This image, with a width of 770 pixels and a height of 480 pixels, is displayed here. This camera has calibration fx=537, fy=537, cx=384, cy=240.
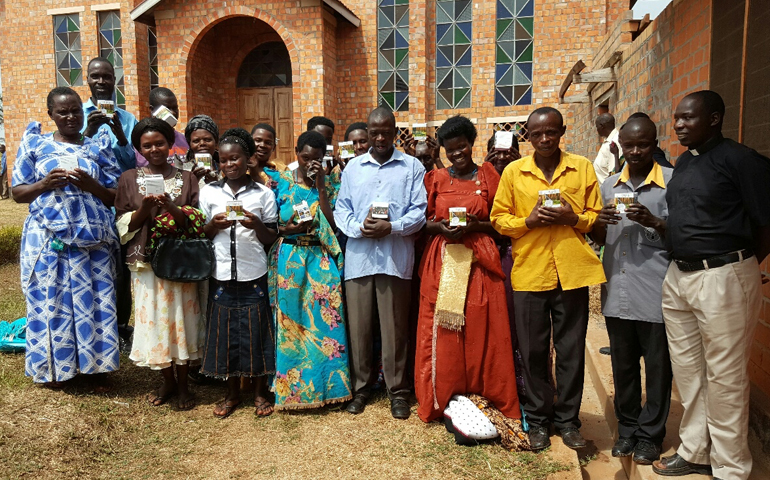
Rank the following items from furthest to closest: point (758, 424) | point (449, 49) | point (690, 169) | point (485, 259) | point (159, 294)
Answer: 1. point (449, 49)
2. point (159, 294)
3. point (485, 259)
4. point (758, 424)
5. point (690, 169)

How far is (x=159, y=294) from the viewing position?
12.9 ft

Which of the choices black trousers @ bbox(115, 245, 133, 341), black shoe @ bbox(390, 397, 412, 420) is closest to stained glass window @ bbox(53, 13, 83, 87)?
black trousers @ bbox(115, 245, 133, 341)

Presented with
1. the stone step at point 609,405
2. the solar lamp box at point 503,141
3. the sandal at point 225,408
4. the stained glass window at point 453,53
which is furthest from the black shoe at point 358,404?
the stained glass window at point 453,53

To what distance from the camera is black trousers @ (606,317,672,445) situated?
120 inches

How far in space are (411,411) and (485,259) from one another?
1.31m

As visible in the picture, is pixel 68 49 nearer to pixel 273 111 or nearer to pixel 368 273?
pixel 273 111

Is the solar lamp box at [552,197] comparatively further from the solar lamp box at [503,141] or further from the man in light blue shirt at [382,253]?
the solar lamp box at [503,141]

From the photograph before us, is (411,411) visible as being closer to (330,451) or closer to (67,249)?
(330,451)

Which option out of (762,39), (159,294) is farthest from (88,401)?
(762,39)

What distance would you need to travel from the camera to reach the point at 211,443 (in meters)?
3.62

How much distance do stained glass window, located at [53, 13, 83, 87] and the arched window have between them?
15.8ft

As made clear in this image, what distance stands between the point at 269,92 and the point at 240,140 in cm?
1037

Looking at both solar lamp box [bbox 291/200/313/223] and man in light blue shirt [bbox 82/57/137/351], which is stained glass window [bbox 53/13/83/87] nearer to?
man in light blue shirt [bbox 82/57/137/351]

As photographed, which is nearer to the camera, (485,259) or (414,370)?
(485,259)
